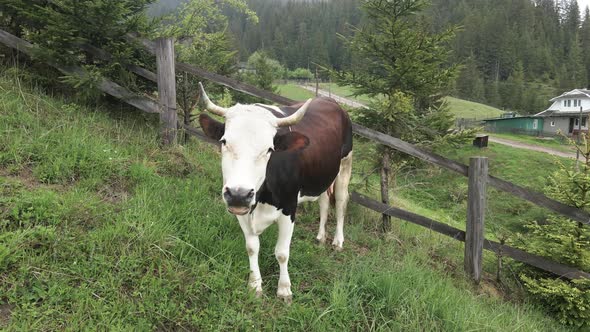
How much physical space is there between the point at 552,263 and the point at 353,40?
13.9 feet

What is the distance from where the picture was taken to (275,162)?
350cm

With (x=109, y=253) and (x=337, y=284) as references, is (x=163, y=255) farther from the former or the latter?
(x=337, y=284)

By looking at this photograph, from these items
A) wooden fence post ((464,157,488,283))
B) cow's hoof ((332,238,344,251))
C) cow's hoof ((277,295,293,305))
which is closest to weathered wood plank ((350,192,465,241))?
wooden fence post ((464,157,488,283))

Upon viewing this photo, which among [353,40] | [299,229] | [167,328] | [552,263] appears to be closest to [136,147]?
[299,229]

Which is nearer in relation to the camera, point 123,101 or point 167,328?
point 167,328

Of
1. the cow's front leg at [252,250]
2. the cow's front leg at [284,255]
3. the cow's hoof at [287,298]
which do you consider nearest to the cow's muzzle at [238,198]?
the cow's front leg at [252,250]

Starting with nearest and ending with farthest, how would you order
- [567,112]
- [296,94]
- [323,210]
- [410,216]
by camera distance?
1. [323,210]
2. [410,216]
3. [296,94]
4. [567,112]

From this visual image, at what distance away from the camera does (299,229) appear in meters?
5.25

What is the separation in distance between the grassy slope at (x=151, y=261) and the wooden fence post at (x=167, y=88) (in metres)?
0.62

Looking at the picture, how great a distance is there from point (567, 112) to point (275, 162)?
6898cm

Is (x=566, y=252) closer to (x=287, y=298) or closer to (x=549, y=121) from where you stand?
(x=287, y=298)

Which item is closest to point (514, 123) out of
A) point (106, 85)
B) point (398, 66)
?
point (398, 66)

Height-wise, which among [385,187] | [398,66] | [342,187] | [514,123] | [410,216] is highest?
[398,66]

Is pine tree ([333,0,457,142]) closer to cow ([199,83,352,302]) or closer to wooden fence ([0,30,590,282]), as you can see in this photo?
wooden fence ([0,30,590,282])
